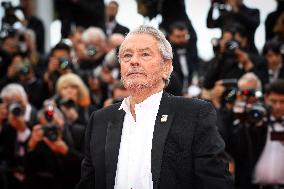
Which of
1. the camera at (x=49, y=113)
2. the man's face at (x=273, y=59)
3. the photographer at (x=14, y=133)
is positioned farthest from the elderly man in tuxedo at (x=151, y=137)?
the man's face at (x=273, y=59)

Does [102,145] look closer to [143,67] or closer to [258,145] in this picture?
[143,67]

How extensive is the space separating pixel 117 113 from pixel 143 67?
0.28 meters

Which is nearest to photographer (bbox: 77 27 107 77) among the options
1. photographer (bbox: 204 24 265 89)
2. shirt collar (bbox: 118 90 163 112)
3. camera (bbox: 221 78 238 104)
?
photographer (bbox: 204 24 265 89)

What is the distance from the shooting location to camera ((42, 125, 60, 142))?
5418 mm

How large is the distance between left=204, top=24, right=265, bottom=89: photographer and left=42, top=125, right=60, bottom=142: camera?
1705 mm

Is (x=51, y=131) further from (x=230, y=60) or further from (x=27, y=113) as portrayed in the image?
(x=230, y=60)

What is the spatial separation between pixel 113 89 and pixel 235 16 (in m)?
1.74

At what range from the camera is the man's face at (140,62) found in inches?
98.0

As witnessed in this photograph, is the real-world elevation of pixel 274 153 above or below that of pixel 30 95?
below

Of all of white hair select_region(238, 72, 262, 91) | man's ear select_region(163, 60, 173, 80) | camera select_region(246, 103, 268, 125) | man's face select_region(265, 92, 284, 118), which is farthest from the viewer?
white hair select_region(238, 72, 262, 91)

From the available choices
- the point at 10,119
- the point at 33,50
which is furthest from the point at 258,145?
the point at 33,50

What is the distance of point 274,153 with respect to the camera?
5.24m

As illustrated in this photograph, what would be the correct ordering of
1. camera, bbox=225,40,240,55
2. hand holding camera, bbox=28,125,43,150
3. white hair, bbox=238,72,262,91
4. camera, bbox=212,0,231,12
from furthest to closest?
camera, bbox=212,0,231,12
camera, bbox=225,40,240,55
white hair, bbox=238,72,262,91
hand holding camera, bbox=28,125,43,150

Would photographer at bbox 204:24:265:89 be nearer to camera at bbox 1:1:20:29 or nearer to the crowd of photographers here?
the crowd of photographers
